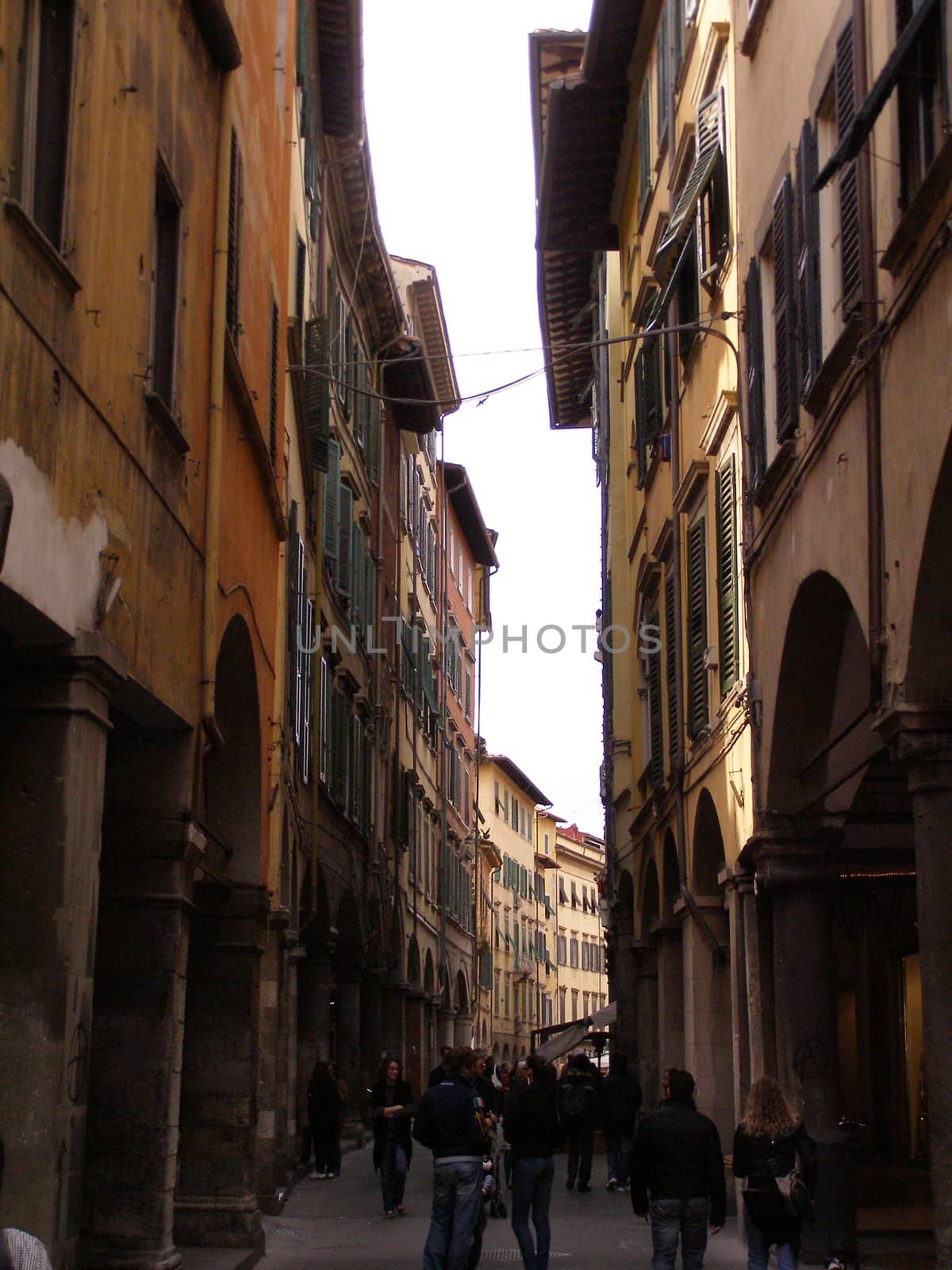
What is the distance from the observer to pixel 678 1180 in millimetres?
10117

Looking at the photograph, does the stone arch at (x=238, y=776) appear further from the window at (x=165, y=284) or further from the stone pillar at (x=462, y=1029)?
the stone pillar at (x=462, y=1029)

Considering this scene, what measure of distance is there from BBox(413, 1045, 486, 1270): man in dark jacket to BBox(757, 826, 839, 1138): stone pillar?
3.11 m

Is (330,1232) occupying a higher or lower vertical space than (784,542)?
lower

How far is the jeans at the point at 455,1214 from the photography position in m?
11.5

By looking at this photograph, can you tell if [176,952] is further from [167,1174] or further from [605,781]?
[605,781]

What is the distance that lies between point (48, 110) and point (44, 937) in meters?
3.77

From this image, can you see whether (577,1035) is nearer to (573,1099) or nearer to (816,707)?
(573,1099)

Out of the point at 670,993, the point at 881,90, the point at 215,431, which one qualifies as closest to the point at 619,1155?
the point at 670,993

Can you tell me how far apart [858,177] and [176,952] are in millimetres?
6039

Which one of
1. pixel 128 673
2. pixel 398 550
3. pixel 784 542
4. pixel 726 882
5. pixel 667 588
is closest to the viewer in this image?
pixel 128 673

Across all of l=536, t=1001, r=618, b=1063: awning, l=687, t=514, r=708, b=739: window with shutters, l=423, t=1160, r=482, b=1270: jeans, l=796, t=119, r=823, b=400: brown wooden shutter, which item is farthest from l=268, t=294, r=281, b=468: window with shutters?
l=536, t=1001, r=618, b=1063: awning

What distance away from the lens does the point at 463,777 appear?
55.9m

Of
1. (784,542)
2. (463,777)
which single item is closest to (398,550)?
(463,777)

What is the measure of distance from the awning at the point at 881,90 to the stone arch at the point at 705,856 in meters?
10.5
